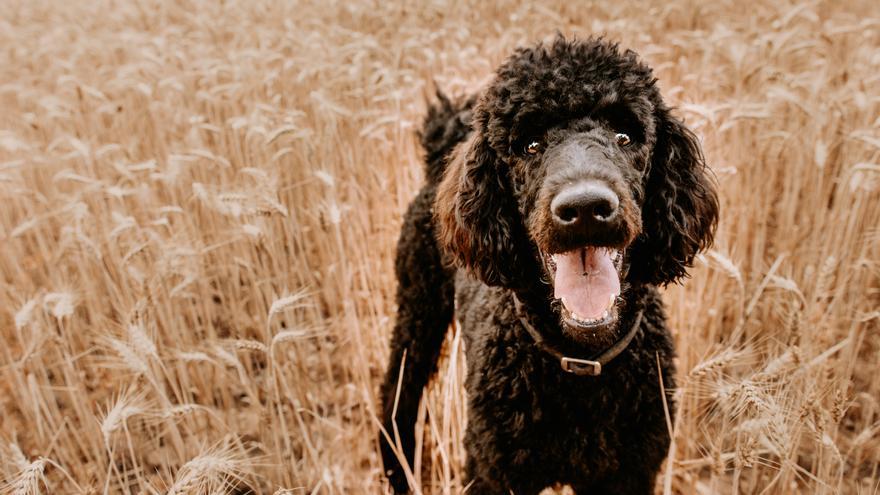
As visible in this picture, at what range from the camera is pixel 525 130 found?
73.5 inches

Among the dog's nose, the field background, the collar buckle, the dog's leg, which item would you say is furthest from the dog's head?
the dog's leg

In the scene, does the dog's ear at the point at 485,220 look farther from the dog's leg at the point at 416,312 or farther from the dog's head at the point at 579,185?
the dog's leg at the point at 416,312

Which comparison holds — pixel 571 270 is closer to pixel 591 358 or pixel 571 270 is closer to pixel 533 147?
pixel 591 358

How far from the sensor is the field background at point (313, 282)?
1.89 meters

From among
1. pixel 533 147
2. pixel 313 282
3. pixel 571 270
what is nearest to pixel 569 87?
pixel 533 147

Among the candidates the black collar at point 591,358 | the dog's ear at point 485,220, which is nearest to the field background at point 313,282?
the black collar at point 591,358

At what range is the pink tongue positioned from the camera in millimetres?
1637

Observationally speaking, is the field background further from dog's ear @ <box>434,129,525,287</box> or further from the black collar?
dog's ear @ <box>434,129,525,287</box>

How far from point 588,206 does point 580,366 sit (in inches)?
21.6

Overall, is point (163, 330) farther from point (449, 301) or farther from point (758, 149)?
point (758, 149)

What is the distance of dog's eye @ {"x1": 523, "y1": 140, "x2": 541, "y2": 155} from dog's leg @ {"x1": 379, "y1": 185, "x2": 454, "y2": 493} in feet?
2.81

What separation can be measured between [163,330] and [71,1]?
14010 millimetres

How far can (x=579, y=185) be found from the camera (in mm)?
1500

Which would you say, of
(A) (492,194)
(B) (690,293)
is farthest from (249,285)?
(B) (690,293)
